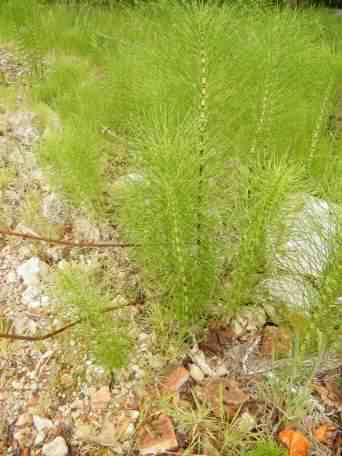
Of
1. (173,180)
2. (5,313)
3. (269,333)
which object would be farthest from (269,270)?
(5,313)

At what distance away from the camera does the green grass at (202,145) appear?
3.37ft

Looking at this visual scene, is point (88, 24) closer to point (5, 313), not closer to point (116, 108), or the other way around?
point (116, 108)

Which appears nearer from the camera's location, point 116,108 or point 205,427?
point 205,427

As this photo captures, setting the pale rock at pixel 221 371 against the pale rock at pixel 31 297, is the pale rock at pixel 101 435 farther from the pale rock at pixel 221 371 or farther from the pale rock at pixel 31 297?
the pale rock at pixel 31 297

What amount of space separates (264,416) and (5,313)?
2.93 ft

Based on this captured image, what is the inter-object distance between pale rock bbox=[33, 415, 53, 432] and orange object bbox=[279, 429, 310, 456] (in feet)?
2.05

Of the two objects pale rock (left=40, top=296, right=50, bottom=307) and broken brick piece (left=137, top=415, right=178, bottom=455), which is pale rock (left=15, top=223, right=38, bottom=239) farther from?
broken brick piece (left=137, top=415, right=178, bottom=455)

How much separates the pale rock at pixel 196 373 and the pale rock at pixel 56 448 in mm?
393

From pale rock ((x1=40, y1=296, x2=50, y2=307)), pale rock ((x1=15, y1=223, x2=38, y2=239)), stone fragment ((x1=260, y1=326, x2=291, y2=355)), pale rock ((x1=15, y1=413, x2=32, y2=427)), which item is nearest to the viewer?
pale rock ((x1=15, y1=413, x2=32, y2=427))

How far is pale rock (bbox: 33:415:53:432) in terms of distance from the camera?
3.42ft

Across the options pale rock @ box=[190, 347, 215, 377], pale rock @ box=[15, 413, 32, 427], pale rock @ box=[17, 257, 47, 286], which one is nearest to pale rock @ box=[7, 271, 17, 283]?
pale rock @ box=[17, 257, 47, 286]

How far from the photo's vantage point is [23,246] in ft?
4.91

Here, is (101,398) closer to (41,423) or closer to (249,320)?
(41,423)

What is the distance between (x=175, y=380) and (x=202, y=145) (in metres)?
0.68
